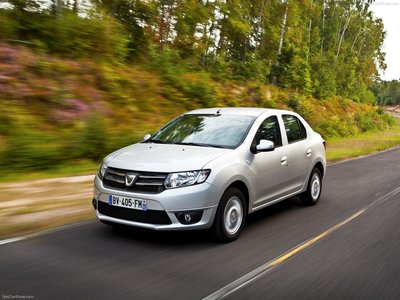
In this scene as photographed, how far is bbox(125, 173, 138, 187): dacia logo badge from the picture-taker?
208 inches

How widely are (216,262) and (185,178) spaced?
982mm

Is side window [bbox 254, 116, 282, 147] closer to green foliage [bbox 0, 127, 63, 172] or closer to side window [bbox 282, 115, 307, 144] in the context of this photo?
side window [bbox 282, 115, 307, 144]

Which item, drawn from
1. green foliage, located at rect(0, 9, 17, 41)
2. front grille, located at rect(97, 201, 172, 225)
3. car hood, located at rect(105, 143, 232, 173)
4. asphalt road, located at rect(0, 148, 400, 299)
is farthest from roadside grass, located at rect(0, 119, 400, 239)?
green foliage, located at rect(0, 9, 17, 41)

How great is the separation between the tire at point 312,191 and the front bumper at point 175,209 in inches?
124

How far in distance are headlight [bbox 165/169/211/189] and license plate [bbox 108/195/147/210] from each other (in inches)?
13.8

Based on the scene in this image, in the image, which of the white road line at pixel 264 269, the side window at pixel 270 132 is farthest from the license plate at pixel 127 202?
the side window at pixel 270 132

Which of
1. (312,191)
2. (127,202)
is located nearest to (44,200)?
(127,202)

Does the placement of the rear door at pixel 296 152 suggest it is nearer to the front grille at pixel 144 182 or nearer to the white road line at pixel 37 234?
the front grille at pixel 144 182

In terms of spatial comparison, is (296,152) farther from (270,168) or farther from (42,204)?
(42,204)

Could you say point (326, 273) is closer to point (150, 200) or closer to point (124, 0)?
point (150, 200)

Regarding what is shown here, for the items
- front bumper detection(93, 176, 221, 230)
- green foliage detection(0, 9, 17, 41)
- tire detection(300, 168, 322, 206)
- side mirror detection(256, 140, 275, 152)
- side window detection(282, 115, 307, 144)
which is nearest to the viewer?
front bumper detection(93, 176, 221, 230)

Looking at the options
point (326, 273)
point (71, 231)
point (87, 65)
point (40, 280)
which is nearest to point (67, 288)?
point (40, 280)

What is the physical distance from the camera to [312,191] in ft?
26.9

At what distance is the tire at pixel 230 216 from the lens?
5504mm
